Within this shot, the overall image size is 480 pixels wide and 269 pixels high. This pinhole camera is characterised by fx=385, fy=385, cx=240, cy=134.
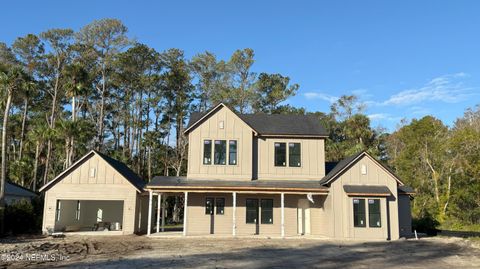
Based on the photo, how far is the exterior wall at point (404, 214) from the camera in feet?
76.0

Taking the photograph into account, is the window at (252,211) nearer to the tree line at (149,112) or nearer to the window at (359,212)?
the window at (359,212)

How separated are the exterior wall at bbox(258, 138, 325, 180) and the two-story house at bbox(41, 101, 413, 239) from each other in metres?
0.06

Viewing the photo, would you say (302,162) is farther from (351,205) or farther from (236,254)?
(236,254)

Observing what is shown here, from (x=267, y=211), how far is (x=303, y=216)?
2228 mm

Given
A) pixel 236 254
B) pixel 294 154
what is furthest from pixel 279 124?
pixel 236 254

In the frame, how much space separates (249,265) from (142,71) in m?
34.0

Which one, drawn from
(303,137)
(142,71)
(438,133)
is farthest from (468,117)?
(142,71)

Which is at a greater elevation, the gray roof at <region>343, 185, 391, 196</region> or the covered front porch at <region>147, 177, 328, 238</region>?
the gray roof at <region>343, 185, 391, 196</region>

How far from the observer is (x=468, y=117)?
43.7 metres

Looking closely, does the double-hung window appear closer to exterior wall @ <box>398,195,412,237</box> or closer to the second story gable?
the second story gable

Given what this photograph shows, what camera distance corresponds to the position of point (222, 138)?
23.0 metres

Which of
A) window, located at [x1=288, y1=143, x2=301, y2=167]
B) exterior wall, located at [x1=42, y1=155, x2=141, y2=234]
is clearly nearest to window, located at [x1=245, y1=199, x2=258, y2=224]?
window, located at [x1=288, y1=143, x2=301, y2=167]

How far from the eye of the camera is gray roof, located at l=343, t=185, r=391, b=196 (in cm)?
1994

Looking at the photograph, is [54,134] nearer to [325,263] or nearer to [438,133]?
[325,263]
